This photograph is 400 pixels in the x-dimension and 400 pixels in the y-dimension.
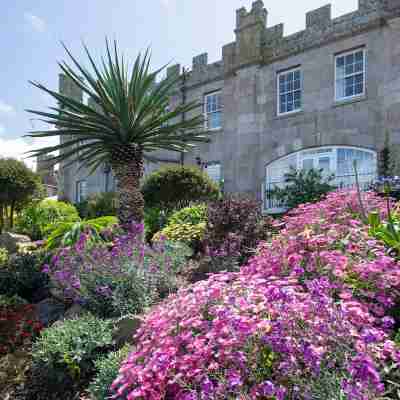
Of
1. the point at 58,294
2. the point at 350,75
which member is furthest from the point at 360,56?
the point at 58,294

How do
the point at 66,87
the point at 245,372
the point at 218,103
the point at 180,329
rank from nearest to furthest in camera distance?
the point at 245,372
the point at 180,329
the point at 218,103
the point at 66,87

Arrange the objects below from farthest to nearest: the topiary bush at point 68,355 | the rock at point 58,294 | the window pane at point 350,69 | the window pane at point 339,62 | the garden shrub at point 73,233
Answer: the window pane at point 339,62
the window pane at point 350,69
the garden shrub at point 73,233
the rock at point 58,294
the topiary bush at point 68,355

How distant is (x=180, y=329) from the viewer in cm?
267

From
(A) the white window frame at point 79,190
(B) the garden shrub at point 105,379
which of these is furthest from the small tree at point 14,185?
(B) the garden shrub at point 105,379

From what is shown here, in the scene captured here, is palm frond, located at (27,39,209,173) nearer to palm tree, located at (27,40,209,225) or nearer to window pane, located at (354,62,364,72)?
palm tree, located at (27,40,209,225)

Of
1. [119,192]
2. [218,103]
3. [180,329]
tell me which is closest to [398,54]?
[218,103]

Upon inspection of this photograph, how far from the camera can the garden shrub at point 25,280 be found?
6516 millimetres

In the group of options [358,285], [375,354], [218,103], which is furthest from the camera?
[218,103]

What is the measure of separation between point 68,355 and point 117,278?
1126 millimetres

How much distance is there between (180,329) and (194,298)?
0.75ft

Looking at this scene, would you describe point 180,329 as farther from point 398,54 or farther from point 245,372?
point 398,54

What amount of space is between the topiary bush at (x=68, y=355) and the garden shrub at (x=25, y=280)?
301 cm

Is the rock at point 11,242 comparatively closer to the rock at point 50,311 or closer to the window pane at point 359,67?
the rock at point 50,311

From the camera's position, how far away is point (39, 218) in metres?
14.2
